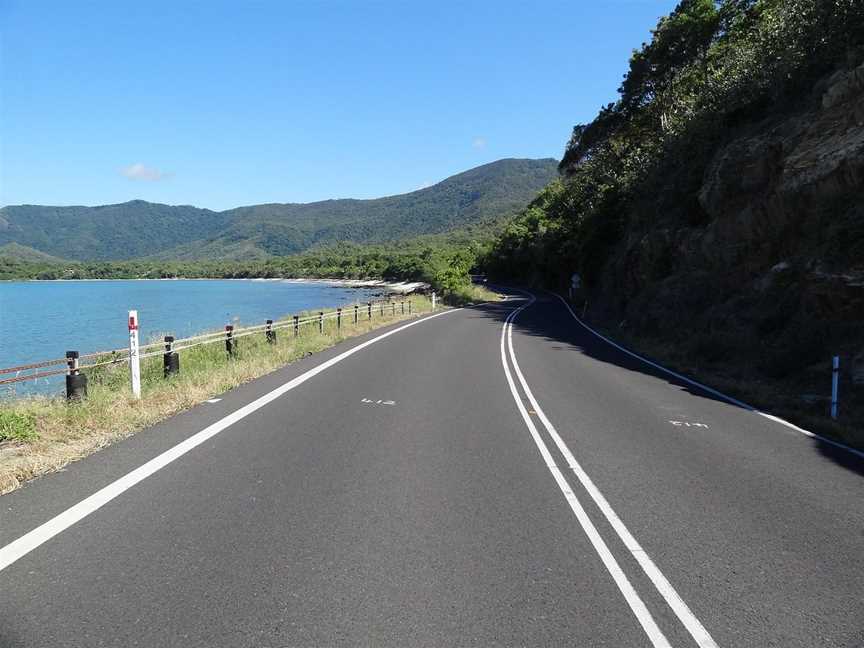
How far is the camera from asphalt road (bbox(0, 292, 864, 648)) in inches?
133

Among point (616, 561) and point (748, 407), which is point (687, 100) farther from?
point (616, 561)

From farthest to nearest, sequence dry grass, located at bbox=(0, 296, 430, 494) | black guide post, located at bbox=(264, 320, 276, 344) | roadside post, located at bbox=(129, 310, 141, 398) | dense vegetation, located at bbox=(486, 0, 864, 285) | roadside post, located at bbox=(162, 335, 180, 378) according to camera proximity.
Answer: dense vegetation, located at bbox=(486, 0, 864, 285), black guide post, located at bbox=(264, 320, 276, 344), roadside post, located at bbox=(162, 335, 180, 378), roadside post, located at bbox=(129, 310, 141, 398), dry grass, located at bbox=(0, 296, 430, 494)

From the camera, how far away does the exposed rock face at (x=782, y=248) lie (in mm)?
13391

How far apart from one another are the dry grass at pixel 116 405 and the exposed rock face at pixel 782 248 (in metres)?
11.5

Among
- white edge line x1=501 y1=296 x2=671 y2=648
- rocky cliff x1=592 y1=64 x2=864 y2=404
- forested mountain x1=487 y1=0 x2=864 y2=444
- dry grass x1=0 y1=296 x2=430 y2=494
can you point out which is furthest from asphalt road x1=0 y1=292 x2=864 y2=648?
rocky cliff x1=592 y1=64 x2=864 y2=404

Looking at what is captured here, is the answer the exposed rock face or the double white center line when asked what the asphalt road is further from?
Answer: the exposed rock face

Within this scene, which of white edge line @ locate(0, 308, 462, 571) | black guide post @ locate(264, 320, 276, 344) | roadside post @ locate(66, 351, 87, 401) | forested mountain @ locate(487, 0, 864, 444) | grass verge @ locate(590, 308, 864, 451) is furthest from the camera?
black guide post @ locate(264, 320, 276, 344)

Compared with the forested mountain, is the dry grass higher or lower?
lower

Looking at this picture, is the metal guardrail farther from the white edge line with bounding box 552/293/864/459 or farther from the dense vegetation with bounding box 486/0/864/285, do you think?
the dense vegetation with bounding box 486/0/864/285

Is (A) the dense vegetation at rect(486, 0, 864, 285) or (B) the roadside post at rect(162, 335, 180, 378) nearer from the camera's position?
(B) the roadside post at rect(162, 335, 180, 378)

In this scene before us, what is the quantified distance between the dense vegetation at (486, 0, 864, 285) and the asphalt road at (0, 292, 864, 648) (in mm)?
16283

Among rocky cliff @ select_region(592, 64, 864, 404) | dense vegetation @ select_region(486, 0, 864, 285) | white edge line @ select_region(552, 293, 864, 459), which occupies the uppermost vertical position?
dense vegetation @ select_region(486, 0, 864, 285)

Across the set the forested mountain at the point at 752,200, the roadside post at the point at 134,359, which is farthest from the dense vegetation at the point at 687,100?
the roadside post at the point at 134,359

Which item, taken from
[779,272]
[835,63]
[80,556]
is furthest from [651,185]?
[80,556]
